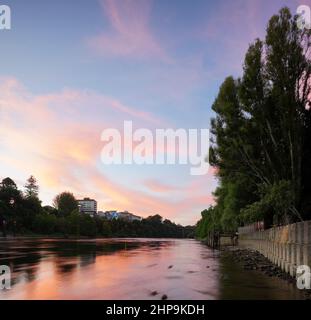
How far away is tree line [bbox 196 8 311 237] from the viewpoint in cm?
3978

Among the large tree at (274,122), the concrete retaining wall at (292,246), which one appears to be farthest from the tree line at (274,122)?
the concrete retaining wall at (292,246)

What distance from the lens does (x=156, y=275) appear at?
27938 mm

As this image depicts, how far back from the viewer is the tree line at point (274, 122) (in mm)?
39781

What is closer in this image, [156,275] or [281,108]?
[156,275]

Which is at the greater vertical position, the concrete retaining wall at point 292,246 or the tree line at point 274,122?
the tree line at point 274,122

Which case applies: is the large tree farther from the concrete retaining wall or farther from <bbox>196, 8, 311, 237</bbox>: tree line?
the concrete retaining wall

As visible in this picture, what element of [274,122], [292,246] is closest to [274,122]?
[274,122]

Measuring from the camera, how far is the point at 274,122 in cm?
4331

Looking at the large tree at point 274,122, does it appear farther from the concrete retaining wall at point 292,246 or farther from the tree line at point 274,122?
the concrete retaining wall at point 292,246

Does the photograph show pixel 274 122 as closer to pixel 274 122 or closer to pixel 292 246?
pixel 274 122

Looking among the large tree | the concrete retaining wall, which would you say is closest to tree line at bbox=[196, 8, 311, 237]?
the large tree
